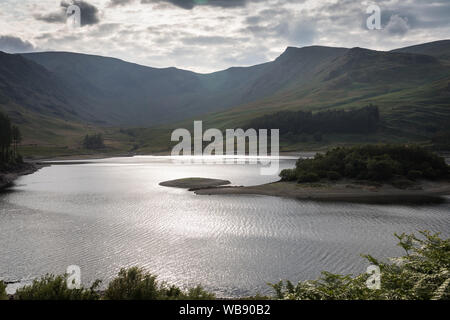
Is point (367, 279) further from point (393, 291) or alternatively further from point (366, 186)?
point (366, 186)

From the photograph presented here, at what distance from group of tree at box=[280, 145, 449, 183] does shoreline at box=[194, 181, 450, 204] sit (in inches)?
131

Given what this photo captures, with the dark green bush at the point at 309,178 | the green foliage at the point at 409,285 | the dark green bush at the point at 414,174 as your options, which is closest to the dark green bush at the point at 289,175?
the dark green bush at the point at 309,178

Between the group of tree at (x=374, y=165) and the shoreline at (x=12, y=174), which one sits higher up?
the group of tree at (x=374, y=165)

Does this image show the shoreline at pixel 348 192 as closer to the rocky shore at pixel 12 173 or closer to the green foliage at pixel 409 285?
the green foliage at pixel 409 285

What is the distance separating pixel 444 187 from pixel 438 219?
31.8 metres

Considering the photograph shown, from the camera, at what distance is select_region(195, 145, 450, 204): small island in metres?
79.6

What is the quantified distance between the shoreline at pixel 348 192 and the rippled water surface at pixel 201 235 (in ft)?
16.1

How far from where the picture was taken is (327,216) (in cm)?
6016

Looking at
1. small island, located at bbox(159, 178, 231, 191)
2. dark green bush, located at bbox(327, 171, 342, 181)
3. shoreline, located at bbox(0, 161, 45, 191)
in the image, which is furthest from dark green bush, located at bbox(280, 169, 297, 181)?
shoreline, located at bbox(0, 161, 45, 191)

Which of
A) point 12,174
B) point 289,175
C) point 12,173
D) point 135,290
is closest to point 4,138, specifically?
point 12,173

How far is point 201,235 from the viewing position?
1928 inches

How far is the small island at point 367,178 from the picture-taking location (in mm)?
79625
